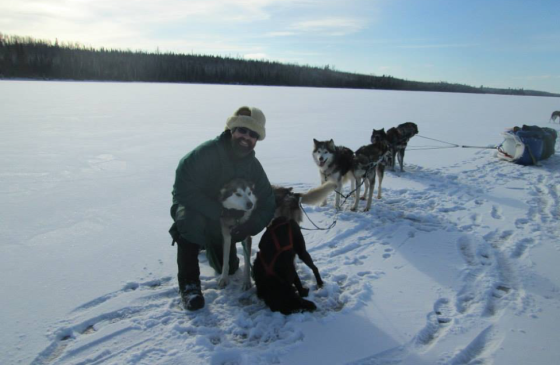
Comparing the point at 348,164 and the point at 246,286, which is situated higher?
the point at 348,164

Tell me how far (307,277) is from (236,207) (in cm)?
100

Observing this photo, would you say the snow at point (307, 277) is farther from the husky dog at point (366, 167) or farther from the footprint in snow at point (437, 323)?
the husky dog at point (366, 167)

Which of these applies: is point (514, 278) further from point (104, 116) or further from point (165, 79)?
point (165, 79)

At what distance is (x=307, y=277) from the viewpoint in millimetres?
3205

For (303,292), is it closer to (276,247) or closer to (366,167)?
(276,247)

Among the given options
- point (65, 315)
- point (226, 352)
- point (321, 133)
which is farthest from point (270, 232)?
point (321, 133)

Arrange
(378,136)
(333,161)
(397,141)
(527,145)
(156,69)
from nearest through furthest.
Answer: (333,161) → (378,136) → (397,141) → (527,145) → (156,69)

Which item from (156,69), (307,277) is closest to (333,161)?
(307,277)

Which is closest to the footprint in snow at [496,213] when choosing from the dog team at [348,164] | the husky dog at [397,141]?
the dog team at [348,164]

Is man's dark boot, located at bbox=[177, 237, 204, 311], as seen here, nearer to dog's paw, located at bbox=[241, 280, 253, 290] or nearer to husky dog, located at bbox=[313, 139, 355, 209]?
dog's paw, located at bbox=[241, 280, 253, 290]

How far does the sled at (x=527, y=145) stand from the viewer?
7.70m

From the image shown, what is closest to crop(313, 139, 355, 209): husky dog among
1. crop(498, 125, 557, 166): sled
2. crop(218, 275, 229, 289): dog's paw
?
crop(218, 275, 229, 289): dog's paw

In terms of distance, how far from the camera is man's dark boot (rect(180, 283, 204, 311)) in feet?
8.68

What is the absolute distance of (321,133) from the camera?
36.7 ft
